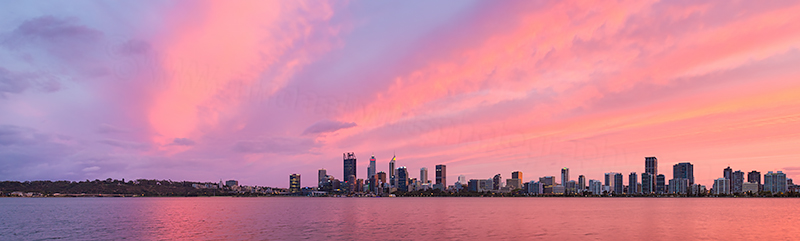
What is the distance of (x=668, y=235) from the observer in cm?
8656

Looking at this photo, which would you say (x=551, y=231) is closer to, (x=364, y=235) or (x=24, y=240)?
(x=364, y=235)

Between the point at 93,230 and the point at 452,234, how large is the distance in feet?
217

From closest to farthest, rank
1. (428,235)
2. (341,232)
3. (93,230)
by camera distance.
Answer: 1. (428,235)
2. (341,232)
3. (93,230)

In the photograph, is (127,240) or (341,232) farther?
(341,232)

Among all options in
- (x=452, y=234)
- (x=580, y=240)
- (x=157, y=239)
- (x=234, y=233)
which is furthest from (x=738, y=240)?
(x=157, y=239)

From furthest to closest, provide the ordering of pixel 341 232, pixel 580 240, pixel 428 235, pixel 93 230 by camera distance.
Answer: pixel 93 230 < pixel 341 232 < pixel 428 235 < pixel 580 240

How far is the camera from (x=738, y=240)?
79.8m

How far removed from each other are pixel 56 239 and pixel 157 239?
1650 centimetres

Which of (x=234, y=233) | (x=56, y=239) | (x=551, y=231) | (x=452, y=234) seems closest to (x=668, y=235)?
(x=551, y=231)

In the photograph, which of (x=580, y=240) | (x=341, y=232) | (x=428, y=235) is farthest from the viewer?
(x=341, y=232)

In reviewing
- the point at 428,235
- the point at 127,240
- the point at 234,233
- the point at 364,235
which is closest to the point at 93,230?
the point at 127,240

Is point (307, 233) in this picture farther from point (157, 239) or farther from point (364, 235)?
point (157, 239)

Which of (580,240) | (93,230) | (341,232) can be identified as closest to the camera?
(580,240)

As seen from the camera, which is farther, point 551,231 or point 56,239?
point 551,231
